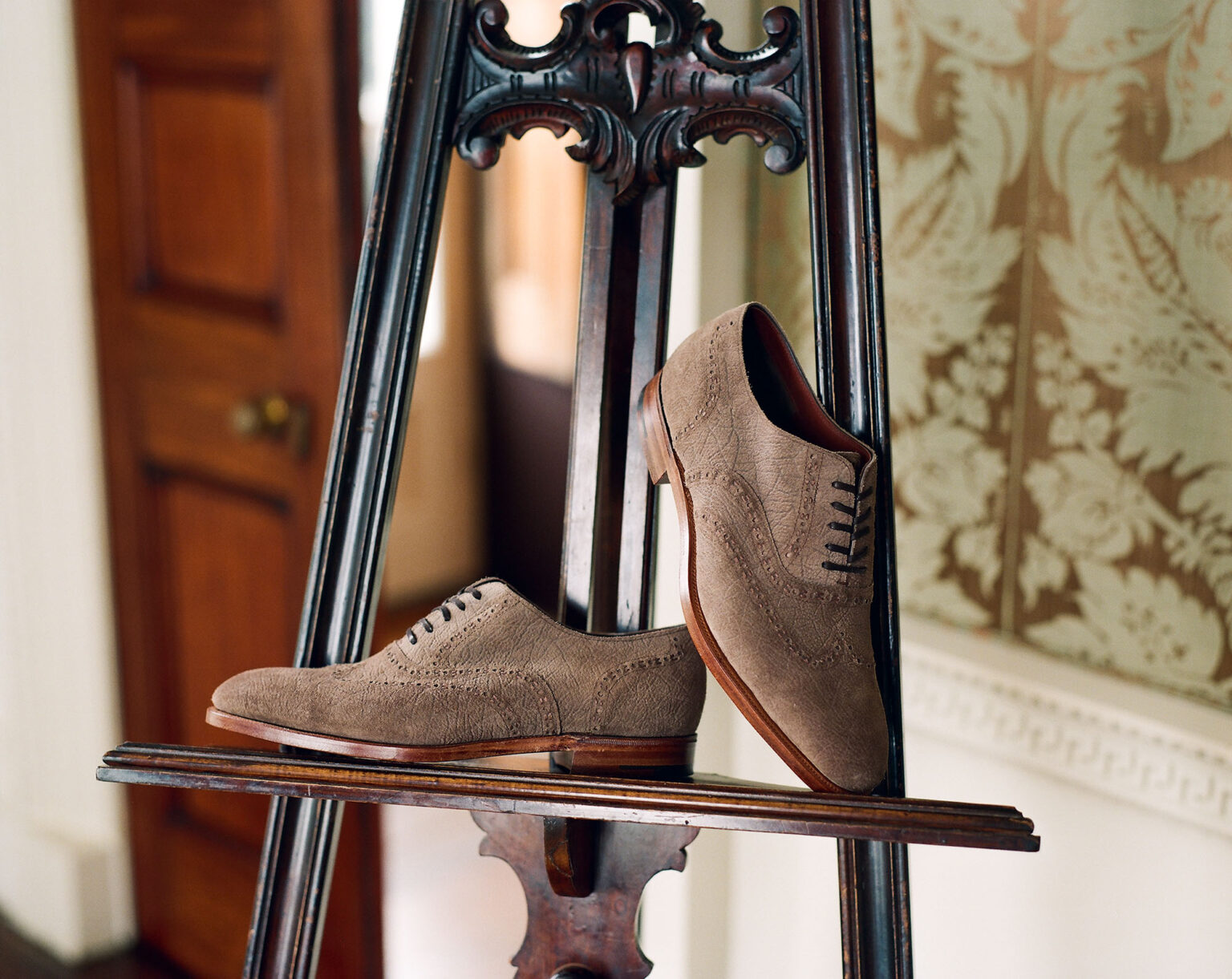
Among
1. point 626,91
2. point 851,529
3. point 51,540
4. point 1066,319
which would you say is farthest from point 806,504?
point 51,540

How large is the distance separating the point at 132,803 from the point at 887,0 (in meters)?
→ 1.82

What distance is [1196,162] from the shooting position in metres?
0.93

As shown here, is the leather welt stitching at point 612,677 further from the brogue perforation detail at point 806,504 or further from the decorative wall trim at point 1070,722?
the decorative wall trim at point 1070,722

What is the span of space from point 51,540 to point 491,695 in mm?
1616

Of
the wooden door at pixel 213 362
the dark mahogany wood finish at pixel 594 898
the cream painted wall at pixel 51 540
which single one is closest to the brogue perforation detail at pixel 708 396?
the dark mahogany wood finish at pixel 594 898

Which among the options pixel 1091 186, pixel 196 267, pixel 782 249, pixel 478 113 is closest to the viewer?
pixel 478 113

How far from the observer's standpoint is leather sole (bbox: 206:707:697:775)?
0.70m

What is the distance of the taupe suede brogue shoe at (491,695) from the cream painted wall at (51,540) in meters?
1.49

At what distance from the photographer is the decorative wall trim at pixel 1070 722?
0.95m

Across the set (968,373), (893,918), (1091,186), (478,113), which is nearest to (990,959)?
(893,918)

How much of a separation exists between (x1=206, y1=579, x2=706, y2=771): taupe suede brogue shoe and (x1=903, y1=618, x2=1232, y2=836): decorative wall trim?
424 mm

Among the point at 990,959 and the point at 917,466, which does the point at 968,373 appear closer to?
the point at 917,466

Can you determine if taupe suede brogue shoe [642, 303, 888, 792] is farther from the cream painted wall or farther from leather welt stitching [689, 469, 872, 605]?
the cream painted wall

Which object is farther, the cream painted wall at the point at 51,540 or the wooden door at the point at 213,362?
the cream painted wall at the point at 51,540
